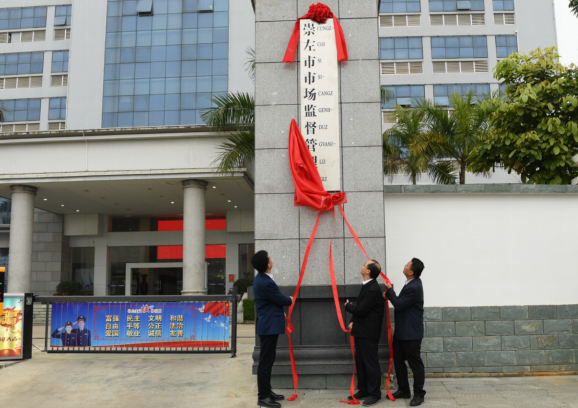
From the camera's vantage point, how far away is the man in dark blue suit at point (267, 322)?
6527 millimetres

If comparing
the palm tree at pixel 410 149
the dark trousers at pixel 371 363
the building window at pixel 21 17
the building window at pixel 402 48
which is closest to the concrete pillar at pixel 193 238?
the palm tree at pixel 410 149

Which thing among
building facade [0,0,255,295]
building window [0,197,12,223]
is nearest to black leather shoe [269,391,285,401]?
building facade [0,0,255,295]

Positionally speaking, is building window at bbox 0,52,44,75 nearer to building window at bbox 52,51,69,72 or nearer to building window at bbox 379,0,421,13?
building window at bbox 52,51,69,72

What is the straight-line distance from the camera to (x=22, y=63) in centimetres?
3591

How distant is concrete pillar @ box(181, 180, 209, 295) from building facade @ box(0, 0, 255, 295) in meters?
0.05

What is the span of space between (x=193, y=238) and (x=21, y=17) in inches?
1048

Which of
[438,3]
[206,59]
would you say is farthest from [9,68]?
[438,3]

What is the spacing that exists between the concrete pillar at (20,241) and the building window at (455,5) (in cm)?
2821

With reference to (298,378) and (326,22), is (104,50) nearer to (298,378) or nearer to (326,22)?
(326,22)

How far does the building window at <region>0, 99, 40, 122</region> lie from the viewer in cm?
3541

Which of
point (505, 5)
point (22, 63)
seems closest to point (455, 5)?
point (505, 5)

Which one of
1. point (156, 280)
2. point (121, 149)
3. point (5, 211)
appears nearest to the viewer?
point (121, 149)

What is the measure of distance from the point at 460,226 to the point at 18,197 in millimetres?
19469

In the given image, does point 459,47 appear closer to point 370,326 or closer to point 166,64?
point 166,64
